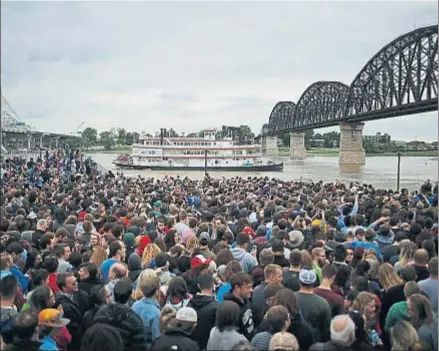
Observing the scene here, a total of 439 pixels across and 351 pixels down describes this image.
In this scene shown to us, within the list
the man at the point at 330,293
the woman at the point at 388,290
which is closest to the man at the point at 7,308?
the man at the point at 330,293

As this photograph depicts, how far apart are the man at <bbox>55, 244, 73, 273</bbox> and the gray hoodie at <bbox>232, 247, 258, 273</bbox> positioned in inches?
85.7

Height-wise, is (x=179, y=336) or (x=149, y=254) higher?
(x=149, y=254)

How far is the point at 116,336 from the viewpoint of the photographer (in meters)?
4.06

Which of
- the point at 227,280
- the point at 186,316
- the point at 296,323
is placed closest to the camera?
the point at 186,316

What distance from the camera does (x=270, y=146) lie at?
6339 inches

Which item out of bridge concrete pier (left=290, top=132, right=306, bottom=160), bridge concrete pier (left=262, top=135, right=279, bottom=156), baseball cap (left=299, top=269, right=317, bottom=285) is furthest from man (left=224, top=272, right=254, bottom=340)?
bridge concrete pier (left=262, top=135, right=279, bottom=156)

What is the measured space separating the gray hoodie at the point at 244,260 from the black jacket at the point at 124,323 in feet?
8.60

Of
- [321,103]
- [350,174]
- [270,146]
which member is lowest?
[350,174]

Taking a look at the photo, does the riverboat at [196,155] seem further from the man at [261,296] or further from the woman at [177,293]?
the woman at [177,293]

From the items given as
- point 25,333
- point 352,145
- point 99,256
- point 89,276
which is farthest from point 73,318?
point 352,145

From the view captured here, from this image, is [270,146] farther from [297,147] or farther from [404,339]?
[404,339]

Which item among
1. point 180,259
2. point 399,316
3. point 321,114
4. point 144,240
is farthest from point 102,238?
point 321,114

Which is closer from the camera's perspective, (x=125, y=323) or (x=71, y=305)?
(x=125, y=323)

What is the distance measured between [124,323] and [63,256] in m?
→ 2.64
